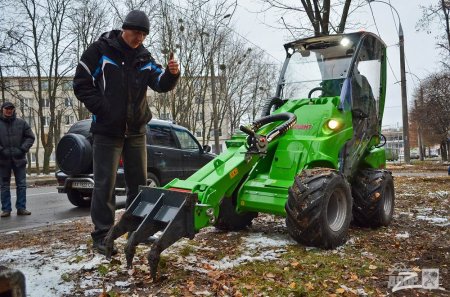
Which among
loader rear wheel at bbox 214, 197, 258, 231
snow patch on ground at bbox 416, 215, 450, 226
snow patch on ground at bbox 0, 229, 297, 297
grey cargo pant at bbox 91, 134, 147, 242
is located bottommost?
snow patch on ground at bbox 416, 215, 450, 226

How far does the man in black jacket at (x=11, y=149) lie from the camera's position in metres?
7.68

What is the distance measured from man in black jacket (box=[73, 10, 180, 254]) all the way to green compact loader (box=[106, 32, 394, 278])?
0.39m

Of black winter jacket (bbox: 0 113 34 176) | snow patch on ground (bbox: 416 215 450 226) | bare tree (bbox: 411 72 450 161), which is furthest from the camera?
bare tree (bbox: 411 72 450 161)

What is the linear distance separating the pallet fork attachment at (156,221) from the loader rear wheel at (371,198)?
8.90ft

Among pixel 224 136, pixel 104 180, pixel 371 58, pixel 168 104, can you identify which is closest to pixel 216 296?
pixel 104 180

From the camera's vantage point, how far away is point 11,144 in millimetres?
7699

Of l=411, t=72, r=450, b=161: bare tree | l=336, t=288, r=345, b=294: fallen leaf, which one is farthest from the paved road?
l=411, t=72, r=450, b=161: bare tree

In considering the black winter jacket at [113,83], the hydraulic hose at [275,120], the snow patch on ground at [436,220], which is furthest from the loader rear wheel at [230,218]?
the snow patch on ground at [436,220]

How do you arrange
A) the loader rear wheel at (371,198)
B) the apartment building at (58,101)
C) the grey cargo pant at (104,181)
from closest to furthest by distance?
the grey cargo pant at (104,181), the loader rear wheel at (371,198), the apartment building at (58,101)

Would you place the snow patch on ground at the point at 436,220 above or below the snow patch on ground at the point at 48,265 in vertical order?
below

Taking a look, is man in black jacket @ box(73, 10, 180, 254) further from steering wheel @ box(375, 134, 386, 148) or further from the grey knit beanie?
steering wheel @ box(375, 134, 386, 148)

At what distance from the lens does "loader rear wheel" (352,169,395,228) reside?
212 inches

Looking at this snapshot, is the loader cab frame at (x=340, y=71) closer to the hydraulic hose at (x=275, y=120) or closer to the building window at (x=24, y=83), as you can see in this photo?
the hydraulic hose at (x=275, y=120)

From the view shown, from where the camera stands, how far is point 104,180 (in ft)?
13.1
